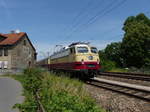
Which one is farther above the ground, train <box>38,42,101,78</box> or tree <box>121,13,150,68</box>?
tree <box>121,13,150,68</box>

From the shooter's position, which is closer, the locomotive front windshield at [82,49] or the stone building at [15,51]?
the locomotive front windshield at [82,49]

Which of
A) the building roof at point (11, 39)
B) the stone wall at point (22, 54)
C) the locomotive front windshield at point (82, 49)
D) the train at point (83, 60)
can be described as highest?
the building roof at point (11, 39)

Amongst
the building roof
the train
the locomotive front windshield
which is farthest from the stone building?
the locomotive front windshield

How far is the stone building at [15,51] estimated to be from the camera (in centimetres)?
4472

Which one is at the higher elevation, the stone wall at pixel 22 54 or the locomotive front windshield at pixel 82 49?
the stone wall at pixel 22 54

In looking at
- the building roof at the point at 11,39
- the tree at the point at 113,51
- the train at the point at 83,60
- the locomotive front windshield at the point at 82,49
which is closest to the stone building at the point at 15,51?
the building roof at the point at 11,39

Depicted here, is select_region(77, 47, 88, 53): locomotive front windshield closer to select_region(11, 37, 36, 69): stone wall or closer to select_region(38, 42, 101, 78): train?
select_region(38, 42, 101, 78): train

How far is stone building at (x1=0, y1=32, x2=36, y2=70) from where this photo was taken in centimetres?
4472

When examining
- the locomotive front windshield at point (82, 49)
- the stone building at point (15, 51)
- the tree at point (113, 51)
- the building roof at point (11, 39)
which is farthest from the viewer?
the tree at point (113, 51)

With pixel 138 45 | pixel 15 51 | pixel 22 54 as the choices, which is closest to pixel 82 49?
pixel 15 51

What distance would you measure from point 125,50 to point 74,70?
114ft

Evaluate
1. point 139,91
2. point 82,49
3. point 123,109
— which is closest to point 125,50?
point 82,49

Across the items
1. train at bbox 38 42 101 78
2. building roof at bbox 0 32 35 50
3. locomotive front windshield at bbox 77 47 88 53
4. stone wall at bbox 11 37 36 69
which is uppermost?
building roof at bbox 0 32 35 50

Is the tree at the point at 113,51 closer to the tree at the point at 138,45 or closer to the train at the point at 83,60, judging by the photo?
the tree at the point at 138,45
